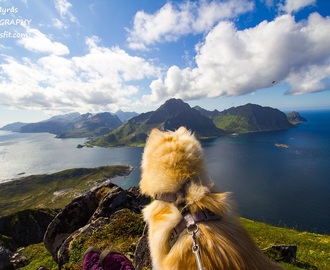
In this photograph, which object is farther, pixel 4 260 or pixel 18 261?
pixel 18 261

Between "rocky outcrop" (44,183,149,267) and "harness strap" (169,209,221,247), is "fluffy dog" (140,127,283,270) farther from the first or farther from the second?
"rocky outcrop" (44,183,149,267)

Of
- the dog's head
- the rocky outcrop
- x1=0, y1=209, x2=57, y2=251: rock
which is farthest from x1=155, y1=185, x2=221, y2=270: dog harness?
x1=0, y1=209, x2=57, y2=251: rock

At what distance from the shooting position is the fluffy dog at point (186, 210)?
2510 mm

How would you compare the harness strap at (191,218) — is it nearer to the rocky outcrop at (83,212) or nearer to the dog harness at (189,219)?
the dog harness at (189,219)

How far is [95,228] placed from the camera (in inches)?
377

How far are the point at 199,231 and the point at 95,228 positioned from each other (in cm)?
825

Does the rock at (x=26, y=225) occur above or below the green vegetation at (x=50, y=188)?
above

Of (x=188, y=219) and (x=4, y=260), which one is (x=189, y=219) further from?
(x=4, y=260)

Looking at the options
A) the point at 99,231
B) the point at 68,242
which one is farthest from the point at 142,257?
the point at 68,242

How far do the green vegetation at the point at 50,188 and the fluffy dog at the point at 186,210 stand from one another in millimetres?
121053

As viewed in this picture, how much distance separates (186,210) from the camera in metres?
2.85

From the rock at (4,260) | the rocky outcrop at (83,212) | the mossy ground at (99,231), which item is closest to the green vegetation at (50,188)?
the mossy ground at (99,231)

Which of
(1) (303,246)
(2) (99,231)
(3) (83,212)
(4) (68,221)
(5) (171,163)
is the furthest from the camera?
(1) (303,246)

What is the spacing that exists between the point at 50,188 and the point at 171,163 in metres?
161
